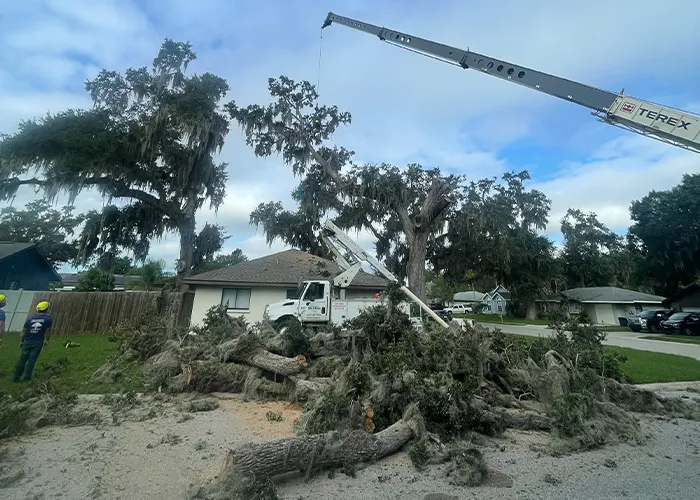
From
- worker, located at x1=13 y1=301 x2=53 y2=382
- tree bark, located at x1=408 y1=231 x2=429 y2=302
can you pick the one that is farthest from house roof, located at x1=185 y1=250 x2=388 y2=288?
worker, located at x1=13 y1=301 x2=53 y2=382

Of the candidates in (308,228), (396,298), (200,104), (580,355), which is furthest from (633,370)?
(200,104)

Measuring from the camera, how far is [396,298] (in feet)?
27.6

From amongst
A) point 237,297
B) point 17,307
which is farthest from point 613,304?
point 17,307

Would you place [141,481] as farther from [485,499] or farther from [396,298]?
[396,298]

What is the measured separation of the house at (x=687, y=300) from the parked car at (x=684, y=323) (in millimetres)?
7133

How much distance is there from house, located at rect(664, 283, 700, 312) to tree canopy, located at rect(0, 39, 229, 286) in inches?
1466

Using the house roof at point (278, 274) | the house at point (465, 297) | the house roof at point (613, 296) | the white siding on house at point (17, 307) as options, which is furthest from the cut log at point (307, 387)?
the house at point (465, 297)

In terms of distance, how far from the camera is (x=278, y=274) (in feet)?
58.9

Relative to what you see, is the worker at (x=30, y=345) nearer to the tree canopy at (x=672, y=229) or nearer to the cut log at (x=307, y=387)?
the cut log at (x=307, y=387)

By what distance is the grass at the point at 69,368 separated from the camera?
279 inches

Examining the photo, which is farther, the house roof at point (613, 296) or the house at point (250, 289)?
the house roof at point (613, 296)

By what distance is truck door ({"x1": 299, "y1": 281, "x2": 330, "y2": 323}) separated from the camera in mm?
12188

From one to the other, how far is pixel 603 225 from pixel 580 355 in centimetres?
5271

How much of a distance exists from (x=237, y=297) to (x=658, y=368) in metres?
16.5
